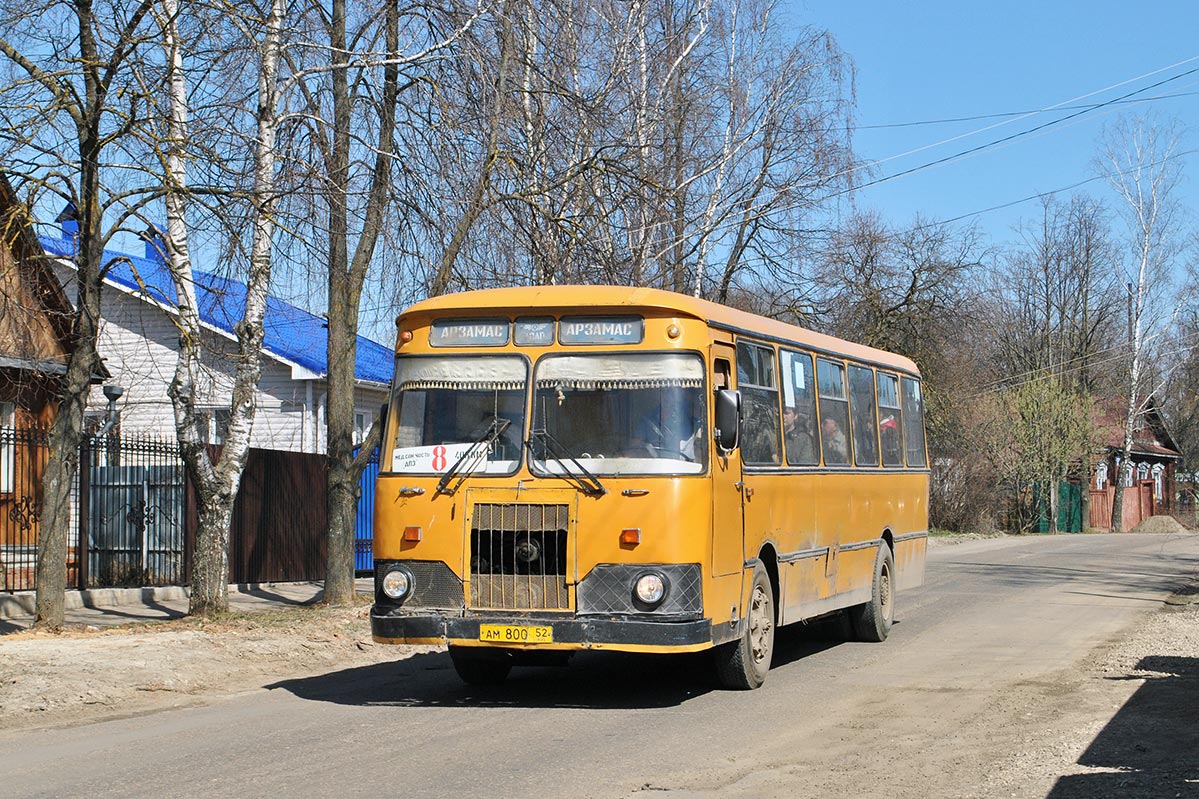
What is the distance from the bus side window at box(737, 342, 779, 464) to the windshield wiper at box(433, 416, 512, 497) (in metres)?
2.00

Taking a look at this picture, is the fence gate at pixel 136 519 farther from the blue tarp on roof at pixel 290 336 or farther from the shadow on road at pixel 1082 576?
the shadow on road at pixel 1082 576

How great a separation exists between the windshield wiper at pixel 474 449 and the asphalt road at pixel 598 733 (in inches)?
67.0

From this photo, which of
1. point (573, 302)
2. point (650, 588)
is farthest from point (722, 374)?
point (650, 588)

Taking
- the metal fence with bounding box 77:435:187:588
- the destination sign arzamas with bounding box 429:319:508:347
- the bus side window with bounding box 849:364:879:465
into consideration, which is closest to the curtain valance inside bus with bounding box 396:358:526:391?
the destination sign arzamas with bounding box 429:319:508:347

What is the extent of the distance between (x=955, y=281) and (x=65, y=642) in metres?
36.9

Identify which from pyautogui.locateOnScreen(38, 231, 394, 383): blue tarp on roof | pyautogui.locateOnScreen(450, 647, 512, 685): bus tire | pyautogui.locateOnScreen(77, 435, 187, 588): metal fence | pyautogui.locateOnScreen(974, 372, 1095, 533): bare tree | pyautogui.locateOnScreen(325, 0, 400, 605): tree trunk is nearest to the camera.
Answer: pyautogui.locateOnScreen(450, 647, 512, 685): bus tire

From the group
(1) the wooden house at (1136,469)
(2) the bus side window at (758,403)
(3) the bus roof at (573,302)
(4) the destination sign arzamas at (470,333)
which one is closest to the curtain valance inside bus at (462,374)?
(4) the destination sign arzamas at (470,333)

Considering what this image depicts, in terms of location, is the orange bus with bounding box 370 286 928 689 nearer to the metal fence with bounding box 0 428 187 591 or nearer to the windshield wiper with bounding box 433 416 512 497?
the windshield wiper with bounding box 433 416 512 497

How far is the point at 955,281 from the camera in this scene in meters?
46.1

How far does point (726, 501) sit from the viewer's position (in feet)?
36.0

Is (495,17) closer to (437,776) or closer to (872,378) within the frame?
(872,378)

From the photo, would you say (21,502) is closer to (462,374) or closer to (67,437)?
(67,437)

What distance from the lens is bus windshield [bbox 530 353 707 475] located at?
1058 cm

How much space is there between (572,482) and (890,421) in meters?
7.23
